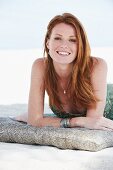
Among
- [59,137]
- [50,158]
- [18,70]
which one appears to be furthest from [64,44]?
[18,70]

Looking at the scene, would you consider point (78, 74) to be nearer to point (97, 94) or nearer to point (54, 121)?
point (97, 94)

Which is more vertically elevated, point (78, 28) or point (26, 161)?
point (78, 28)

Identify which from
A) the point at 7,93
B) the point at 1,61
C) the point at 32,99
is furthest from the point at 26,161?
the point at 1,61

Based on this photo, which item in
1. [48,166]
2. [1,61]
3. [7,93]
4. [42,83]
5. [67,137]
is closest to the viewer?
[48,166]

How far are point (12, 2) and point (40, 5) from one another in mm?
393

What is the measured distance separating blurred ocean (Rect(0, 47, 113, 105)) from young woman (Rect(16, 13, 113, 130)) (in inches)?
58.3

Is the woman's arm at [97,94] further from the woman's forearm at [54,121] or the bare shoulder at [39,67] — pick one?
the bare shoulder at [39,67]

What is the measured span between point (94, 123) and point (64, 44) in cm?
39

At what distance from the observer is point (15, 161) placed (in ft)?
3.60

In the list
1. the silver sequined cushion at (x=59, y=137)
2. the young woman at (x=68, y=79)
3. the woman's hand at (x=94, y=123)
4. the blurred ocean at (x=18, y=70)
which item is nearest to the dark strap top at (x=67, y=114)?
the young woman at (x=68, y=79)

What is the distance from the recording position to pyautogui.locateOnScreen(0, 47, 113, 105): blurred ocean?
3.68m

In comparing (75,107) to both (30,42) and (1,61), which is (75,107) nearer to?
(1,61)

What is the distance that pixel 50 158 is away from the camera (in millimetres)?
1163

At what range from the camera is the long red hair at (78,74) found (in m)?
1.79
